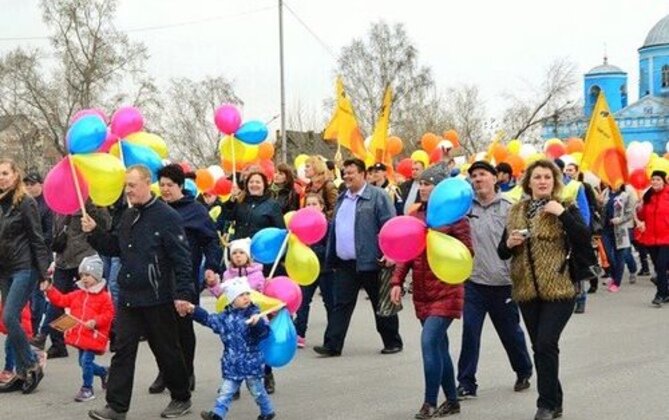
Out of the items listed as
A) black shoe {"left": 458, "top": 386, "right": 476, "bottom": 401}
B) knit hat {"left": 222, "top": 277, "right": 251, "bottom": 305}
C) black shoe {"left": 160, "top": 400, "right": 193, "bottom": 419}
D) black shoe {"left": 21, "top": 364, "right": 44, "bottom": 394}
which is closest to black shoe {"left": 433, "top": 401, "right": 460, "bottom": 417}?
black shoe {"left": 458, "top": 386, "right": 476, "bottom": 401}

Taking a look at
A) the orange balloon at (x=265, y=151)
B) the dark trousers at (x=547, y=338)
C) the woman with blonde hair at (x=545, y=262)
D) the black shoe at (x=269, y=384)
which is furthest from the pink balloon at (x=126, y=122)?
the orange balloon at (x=265, y=151)

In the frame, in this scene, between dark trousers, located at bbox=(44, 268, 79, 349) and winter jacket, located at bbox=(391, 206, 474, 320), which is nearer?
winter jacket, located at bbox=(391, 206, 474, 320)

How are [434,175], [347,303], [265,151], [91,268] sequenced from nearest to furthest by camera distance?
[434,175]
[91,268]
[347,303]
[265,151]

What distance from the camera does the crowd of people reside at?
635 centimetres

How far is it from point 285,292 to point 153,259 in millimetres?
927

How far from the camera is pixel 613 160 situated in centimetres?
1239

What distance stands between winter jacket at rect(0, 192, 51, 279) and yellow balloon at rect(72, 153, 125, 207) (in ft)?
3.00

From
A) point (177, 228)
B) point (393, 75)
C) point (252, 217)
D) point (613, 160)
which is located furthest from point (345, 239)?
point (393, 75)

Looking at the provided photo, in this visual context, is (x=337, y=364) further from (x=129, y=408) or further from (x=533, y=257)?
(x=533, y=257)

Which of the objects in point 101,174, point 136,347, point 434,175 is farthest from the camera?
point 434,175

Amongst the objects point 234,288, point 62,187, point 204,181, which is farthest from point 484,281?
point 204,181

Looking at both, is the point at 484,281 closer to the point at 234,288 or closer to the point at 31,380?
the point at 234,288

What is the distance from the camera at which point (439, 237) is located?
635 cm

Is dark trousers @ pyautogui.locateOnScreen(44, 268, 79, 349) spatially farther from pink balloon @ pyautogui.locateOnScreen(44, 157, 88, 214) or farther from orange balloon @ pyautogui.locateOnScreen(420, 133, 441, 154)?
orange balloon @ pyautogui.locateOnScreen(420, 133, 441, 154)
